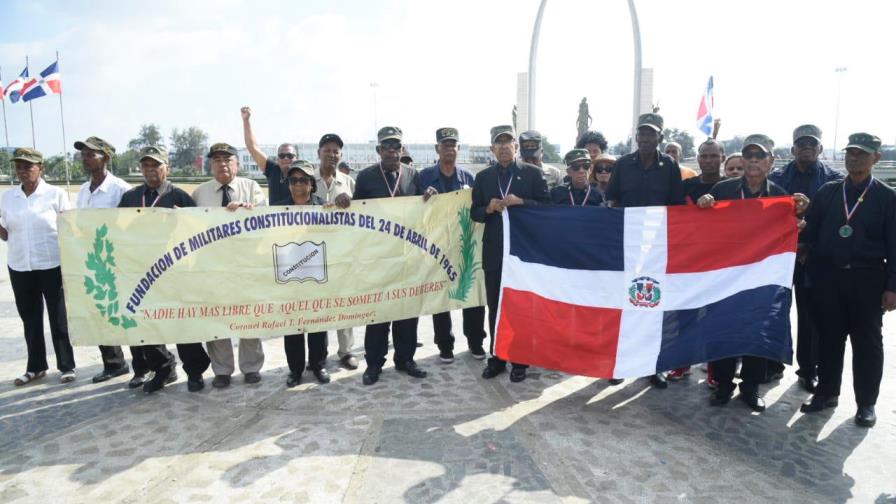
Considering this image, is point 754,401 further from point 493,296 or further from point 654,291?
point 493,296

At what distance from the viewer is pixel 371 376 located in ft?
16.2

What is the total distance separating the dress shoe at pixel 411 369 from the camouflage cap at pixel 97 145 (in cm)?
323

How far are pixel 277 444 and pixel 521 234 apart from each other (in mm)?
2452

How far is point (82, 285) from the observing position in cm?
447

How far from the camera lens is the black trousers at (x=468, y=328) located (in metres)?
5.52

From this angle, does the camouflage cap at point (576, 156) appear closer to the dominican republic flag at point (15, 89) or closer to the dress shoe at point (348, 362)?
the dress shoe at point (348, 362)

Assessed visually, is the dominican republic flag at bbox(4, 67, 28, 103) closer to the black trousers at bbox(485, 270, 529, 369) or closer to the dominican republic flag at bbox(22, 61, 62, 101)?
the dominican republic flag at bbox(22, 61, 62, 101)

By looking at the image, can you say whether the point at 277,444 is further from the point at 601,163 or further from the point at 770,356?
the point at 601,163

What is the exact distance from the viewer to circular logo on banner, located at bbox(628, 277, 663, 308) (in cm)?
431

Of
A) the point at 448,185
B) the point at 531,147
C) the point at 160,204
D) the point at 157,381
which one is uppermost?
the point at 531,147

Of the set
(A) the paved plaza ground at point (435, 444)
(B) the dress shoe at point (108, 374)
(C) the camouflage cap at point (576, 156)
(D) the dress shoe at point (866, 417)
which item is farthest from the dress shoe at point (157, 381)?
(D) the dress shoe at point (866, 417)

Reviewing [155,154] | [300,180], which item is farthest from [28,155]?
[300,180]

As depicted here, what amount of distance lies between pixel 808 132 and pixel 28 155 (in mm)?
6706

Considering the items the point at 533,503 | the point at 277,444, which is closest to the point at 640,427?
the point at 533,503
